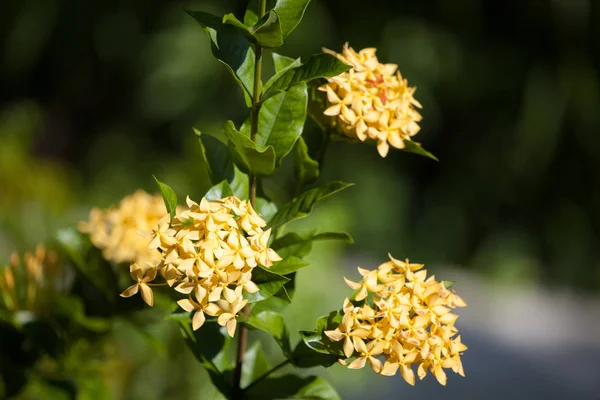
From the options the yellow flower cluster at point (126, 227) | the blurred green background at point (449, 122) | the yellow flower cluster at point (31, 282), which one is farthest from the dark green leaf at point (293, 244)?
the blurred green background at point (449, 122)

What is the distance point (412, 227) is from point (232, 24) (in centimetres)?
271

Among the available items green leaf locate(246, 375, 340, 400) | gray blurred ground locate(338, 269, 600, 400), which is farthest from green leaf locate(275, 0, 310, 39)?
gray blurred ground locate(338, 269, 600, 400)

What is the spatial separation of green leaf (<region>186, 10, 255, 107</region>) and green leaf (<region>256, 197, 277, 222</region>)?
0.08 m

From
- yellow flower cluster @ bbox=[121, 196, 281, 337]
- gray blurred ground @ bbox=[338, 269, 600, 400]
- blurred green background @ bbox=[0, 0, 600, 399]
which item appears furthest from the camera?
blurred green background @ bbox=[0, 0, 600, 399]

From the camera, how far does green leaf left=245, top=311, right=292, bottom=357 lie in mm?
450

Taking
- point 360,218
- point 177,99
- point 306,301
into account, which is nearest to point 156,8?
point 177,99

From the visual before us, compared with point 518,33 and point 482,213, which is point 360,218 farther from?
point 518,33

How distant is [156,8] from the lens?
129 inches

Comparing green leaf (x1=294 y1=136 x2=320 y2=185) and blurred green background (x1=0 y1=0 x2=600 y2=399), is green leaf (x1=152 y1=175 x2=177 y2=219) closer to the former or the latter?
green leaf (x1=294 y1=136 x2=320 y2=185)

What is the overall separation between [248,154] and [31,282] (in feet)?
0.85

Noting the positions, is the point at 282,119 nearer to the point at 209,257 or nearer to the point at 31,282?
the point at 209,257

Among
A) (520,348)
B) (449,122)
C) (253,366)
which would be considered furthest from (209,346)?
(449,122)

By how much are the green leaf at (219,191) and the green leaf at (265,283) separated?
0.17 feet

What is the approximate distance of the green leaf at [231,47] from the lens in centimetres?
44
